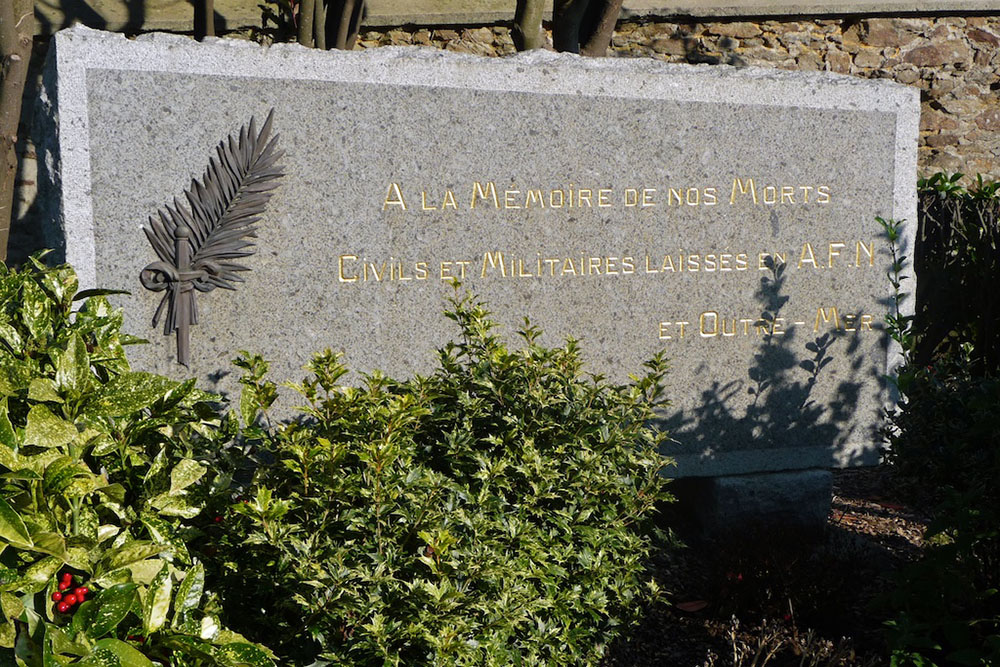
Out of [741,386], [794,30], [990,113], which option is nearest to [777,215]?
[741,386]

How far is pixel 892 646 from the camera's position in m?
2.40

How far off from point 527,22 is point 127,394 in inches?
175

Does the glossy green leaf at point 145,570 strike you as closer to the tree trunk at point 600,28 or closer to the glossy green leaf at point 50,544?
the glossy green leaf at point 50,544

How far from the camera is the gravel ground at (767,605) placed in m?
2.90

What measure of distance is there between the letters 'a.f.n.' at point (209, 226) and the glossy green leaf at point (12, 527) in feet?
4.79

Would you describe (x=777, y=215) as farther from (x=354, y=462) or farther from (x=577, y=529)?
(x=354, y=462)

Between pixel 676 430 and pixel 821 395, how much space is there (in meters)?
0.62

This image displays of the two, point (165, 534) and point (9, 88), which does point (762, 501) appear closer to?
point (165, 534)

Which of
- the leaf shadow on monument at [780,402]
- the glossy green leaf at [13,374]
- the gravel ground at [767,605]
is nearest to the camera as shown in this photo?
the glossy green leaf at [13,374]

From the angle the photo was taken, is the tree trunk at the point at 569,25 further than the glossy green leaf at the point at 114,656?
Yes

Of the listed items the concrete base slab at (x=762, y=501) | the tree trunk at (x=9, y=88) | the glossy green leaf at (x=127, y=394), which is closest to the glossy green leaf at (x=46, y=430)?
the glossy green leaf at (x=127, y=394)

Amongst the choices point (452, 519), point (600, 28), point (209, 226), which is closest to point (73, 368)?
point (452, 519)

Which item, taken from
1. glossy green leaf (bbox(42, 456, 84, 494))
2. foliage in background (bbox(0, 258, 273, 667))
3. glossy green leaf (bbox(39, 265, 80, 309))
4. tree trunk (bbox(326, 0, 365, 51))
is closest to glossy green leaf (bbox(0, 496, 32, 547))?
foliage in background (bbox(0, 258, 273, 667))

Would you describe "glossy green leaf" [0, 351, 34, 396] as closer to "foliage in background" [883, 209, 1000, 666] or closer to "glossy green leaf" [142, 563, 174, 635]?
"glossy green leaf" [142, 563, 174, 635]
